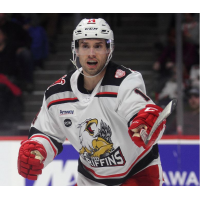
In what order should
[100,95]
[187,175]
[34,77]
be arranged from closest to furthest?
[100,95] → [187,175] → [34,77]

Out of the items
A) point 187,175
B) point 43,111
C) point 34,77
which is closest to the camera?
point 43,111

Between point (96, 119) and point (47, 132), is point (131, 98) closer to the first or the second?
point (96, 119)

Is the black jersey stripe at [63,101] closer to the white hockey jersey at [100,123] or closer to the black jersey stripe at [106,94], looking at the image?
the white hockey jersey at [100,123]

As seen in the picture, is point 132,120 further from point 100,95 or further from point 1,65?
point 1,65

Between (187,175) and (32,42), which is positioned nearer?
(187,175)

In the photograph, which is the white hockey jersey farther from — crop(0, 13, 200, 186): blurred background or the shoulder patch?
crop(0, 13, 200, 186): blurred background

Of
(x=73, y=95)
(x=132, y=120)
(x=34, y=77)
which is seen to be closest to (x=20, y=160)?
(x=73, y=95)

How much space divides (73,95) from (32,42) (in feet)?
6.31

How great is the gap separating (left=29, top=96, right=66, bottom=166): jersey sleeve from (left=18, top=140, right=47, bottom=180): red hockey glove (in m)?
0.09

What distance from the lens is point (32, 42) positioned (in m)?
4.38

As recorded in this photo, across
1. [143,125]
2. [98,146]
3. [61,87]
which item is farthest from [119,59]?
[143,125]

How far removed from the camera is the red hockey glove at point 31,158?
2.50 meters

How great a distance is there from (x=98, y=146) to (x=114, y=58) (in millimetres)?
1863
